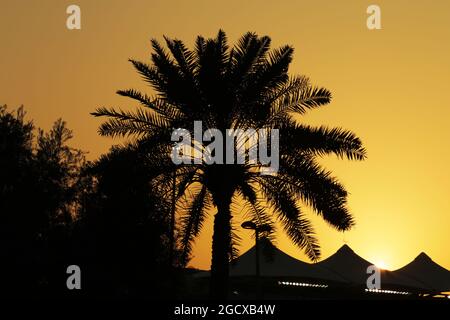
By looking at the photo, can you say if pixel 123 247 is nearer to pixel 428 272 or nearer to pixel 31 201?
pixel 31 201

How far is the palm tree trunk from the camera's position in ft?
84.9

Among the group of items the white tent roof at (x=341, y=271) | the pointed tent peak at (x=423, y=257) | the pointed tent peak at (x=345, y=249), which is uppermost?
the pointed tent peak at (x=345, y=249)

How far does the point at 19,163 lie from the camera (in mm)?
31891

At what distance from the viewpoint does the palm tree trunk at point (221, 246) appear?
25891 millimetres

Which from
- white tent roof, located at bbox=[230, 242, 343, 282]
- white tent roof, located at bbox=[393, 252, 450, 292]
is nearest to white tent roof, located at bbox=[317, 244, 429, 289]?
white tent roof, located at bbox=[230, 242, 343, 282]

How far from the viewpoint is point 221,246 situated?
26219 mm

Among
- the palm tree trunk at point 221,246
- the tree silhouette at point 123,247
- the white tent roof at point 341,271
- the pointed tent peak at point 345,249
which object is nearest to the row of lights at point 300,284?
the white tent roof at point 341,271

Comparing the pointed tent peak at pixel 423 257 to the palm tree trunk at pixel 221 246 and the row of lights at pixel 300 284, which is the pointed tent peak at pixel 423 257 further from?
the palm tree trunk at pixel 221 246

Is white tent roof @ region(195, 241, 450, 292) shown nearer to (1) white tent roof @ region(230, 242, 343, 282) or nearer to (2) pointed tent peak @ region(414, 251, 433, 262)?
(1) white tent roof @ region(230, 242, 343, 282)

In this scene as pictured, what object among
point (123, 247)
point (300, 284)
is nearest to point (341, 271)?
point (300, 284)
